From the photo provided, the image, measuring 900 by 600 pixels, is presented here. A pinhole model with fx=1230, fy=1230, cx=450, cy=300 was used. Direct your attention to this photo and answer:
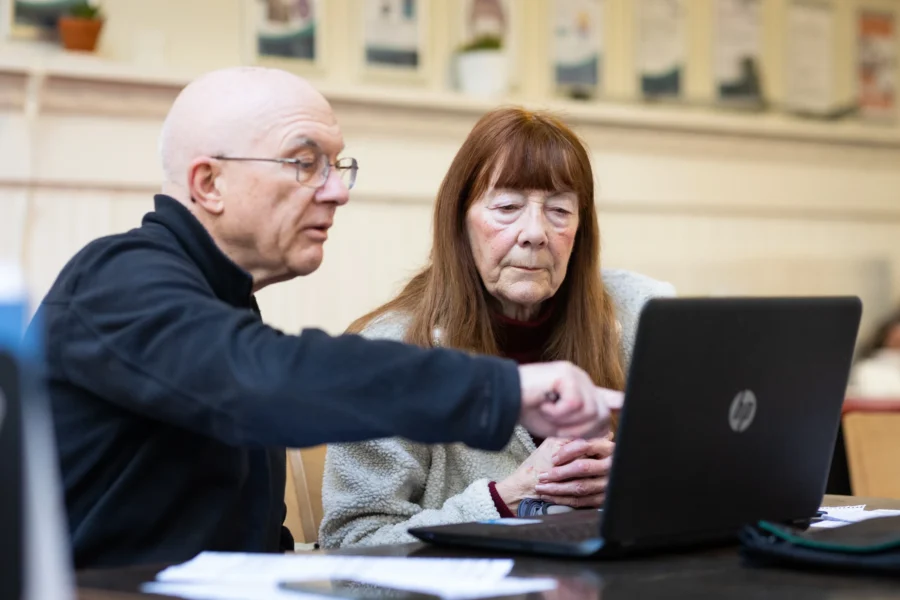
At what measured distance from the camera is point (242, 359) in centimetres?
114

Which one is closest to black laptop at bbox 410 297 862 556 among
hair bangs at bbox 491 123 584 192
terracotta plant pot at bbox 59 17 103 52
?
hair bangs at bbox 491 123 584 192

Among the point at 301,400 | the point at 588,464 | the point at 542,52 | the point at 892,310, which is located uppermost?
the point at 542,52

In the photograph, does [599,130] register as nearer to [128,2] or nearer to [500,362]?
[128,2]

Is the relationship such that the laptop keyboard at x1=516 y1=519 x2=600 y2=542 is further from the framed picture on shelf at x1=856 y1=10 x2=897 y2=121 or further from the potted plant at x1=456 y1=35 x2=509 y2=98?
the framed picture on shelf at x1=856 y1=10 x2=897 y2=121

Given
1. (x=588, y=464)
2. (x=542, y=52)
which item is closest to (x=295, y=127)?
(x=588, y=464)

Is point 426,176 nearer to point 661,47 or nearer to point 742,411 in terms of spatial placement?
point 661,47

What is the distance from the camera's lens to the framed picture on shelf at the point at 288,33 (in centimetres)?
381

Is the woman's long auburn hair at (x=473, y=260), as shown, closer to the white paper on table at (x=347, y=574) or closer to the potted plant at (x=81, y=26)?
the white paper on table at (x=347, y=574)

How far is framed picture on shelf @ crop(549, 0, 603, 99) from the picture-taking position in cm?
434

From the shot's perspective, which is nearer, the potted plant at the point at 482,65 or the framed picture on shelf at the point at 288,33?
the framed picture on shelf at the point at 288,33

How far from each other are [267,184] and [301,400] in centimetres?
43

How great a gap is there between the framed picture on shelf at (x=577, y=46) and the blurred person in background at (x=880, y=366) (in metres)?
1.44

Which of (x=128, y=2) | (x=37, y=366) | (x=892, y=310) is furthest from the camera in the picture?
(x=892, y=310)

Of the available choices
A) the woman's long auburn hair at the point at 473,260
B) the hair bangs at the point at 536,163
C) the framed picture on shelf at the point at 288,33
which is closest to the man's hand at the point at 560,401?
the woman's long auburn hair at the point at 473,260
